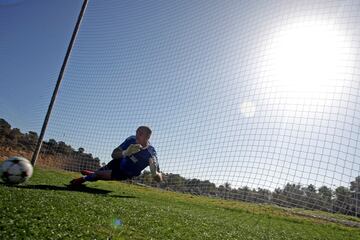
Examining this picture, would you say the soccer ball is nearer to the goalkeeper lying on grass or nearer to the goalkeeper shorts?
the goalkeeper lying on grass

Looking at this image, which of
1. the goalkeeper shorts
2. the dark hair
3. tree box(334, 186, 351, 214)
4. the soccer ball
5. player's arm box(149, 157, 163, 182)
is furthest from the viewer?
tree box(334, 186, 351, 214)

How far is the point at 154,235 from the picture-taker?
8.71 feet

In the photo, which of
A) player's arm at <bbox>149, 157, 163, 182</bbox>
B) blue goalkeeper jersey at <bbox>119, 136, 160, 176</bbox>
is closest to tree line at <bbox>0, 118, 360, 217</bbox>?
blue goalkeeper jersey at <bbox>119, 136, 160, 176</bbox>

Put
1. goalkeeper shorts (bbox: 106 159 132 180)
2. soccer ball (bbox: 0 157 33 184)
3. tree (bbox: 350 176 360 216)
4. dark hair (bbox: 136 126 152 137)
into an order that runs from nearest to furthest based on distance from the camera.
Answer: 1. soccer ball (bbox: 0 157 33 184)
2. dark hair (bbox: 136 126 152 137)
3. goalkeeper shorts (bbox: 106 159 132 180)
4. tree (bbox: 350 176 360 216)

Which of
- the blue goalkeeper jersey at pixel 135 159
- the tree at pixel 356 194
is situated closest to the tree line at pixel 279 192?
the tree at pixel 356 194

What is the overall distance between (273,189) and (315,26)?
612 cm

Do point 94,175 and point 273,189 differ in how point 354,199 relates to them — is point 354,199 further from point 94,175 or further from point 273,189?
point 94,175

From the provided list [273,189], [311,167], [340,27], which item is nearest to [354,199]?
[311,167]

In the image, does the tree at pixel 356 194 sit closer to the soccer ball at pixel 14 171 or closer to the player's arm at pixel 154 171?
the player's arm at pixel 154 171

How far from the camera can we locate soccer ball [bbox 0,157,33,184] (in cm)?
433

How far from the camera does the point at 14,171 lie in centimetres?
441

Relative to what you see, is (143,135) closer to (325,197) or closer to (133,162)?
(133,162)

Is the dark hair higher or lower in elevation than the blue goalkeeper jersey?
higher

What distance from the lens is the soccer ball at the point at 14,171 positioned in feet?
14.2
